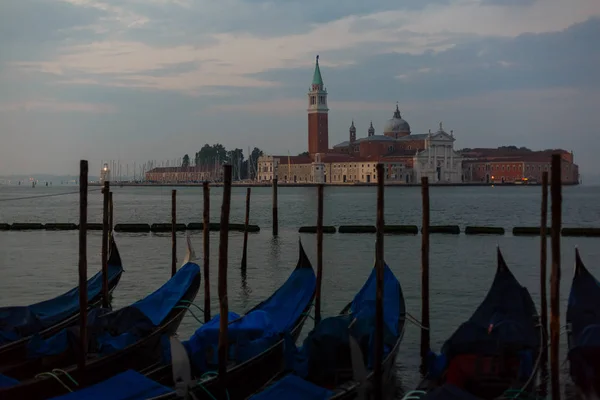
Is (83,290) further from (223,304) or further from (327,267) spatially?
(327,267)

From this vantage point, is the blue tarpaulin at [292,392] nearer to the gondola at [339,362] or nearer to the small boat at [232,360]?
the gondola at [339,362]

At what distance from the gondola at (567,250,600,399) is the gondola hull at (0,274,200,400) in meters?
3.10

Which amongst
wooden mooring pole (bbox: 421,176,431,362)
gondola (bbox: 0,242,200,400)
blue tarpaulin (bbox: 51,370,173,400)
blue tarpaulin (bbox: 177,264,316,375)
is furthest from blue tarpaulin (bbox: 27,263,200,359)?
wooden mooring pole (bbox: 421,176,431,362)

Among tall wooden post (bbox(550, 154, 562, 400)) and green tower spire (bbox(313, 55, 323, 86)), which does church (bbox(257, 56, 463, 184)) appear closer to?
green tower spire (bbox(313, 55, 323, 86))

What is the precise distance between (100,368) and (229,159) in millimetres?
101870

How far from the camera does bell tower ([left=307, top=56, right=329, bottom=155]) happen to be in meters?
85.2

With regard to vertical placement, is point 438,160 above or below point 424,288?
above

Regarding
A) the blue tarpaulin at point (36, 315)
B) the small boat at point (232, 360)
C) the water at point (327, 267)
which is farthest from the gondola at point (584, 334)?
the blue tarpaulin at point (36, 315)

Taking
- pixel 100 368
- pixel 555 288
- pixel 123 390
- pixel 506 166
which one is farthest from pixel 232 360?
pixel 506 166

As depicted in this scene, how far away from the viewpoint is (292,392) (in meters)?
4.70

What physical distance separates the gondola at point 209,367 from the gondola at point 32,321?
1156 mm

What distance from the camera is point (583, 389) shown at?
4.88m

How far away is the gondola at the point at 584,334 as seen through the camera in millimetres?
4887

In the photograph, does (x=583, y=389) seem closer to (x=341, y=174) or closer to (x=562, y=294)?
(x=562, y=294)
